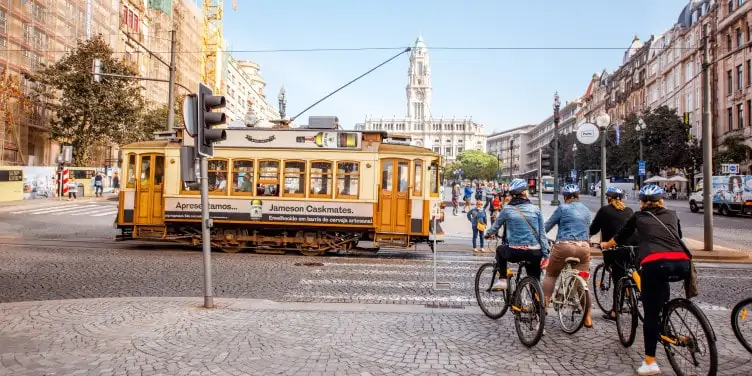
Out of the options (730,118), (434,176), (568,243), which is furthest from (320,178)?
(730,118)

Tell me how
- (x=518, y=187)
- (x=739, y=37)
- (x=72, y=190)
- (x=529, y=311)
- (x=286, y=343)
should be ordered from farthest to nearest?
(x=739, y=37), (x=72, y=190), (x=518, y=187), (x=529, y=311), (x=286, y=343)

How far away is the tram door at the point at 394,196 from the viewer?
1376 cm

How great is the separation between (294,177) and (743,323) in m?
10.5

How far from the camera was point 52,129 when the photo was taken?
126ft

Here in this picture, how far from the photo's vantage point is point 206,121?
7.54 m

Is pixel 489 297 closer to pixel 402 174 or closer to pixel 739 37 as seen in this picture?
pixel 402 174

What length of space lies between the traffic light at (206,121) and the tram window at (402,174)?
22.7ft

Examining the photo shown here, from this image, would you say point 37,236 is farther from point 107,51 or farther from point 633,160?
point 633,160

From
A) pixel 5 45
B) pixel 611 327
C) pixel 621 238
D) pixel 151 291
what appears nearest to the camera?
pixel 621 238

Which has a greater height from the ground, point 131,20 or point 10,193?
point 131,20

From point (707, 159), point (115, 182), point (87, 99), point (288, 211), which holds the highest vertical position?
point (87, 99)

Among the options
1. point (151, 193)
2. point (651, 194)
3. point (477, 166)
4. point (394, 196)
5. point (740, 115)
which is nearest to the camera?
point (651, 194)

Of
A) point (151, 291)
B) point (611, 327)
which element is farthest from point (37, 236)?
point (611, 327)

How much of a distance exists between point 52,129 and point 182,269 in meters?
33.6
